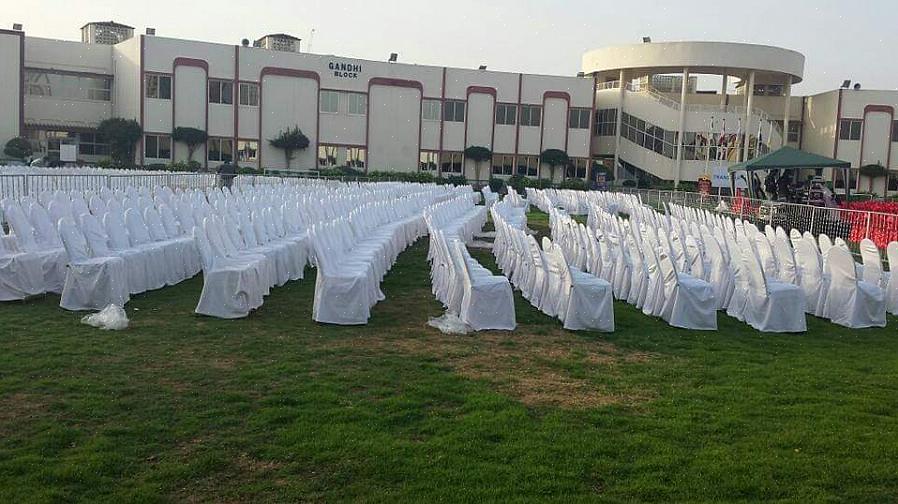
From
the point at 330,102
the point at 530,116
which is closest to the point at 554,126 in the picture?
the point at 530,116

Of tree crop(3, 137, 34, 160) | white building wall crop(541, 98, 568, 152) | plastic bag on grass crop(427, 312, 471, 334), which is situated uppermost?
white building wall crop(541, 98, 568, 152)

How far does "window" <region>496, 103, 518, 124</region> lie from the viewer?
5022cm

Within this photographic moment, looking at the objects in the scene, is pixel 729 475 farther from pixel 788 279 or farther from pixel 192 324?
pixel 788 279

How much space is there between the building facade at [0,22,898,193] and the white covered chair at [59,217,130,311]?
37.6 meters

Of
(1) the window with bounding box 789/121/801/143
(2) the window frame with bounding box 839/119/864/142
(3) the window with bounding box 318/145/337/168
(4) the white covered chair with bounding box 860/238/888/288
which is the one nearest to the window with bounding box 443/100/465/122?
(3) the window with bounding box 318/145/337/168

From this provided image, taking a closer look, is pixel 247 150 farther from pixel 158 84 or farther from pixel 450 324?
pixel 450 324

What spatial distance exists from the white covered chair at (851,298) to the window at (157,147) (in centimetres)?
4031

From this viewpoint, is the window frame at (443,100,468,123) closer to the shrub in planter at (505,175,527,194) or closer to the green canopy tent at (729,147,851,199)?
the shrub in planter at (505,175,527,194)

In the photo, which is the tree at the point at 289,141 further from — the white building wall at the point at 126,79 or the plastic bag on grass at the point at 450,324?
the plastic bag on grass at the point at 450,324

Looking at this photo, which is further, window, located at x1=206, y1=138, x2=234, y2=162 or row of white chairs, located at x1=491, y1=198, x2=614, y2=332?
window, located at x1=206, y1=138, x2=234, y2=162

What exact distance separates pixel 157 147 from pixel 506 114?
20.5 metres

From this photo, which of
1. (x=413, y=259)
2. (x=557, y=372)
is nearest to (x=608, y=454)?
(x=557, y=372)

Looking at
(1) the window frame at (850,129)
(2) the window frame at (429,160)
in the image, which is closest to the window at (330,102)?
(2) the window frame at (429,160)

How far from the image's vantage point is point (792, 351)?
23.7ft
